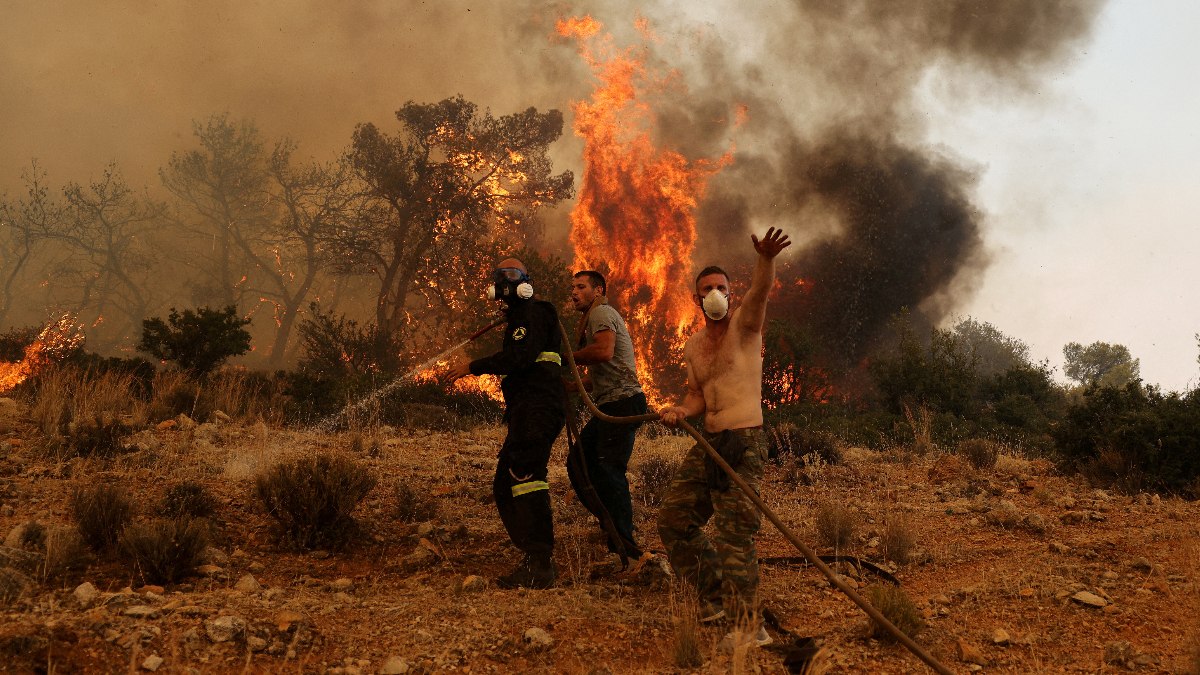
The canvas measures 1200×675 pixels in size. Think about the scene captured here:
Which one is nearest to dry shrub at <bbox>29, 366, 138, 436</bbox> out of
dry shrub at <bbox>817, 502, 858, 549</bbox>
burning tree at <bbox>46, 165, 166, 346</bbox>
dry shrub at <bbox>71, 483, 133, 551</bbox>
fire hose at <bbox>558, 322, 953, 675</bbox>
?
dry shrub at <bbox>71, 483, 133, 551</bbox>

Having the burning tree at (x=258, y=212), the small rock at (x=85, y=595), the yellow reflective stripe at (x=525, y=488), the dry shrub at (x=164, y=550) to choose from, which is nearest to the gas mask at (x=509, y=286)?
the yellow reflective stripe at (x=525, y=488)

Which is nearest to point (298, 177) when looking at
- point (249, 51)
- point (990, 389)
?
point (249, 51)

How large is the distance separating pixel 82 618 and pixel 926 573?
5.39m

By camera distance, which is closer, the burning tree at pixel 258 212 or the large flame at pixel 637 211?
the large flame at pixel 637 211

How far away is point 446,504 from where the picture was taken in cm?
773

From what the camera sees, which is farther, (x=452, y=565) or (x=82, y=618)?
(x=452, y=565)

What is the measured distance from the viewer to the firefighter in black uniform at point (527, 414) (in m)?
5.26

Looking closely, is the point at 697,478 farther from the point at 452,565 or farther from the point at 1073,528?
the point at 1073,528

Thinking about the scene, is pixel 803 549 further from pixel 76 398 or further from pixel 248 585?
pixel 76 398

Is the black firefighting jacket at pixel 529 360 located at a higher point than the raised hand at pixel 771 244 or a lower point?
lower

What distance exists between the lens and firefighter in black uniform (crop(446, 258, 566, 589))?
5.26 m

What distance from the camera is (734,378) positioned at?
4.42 metres

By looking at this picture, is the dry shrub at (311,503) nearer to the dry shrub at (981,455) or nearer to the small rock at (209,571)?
the small rock at (209,571)

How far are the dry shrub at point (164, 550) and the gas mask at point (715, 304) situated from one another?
3.51m
